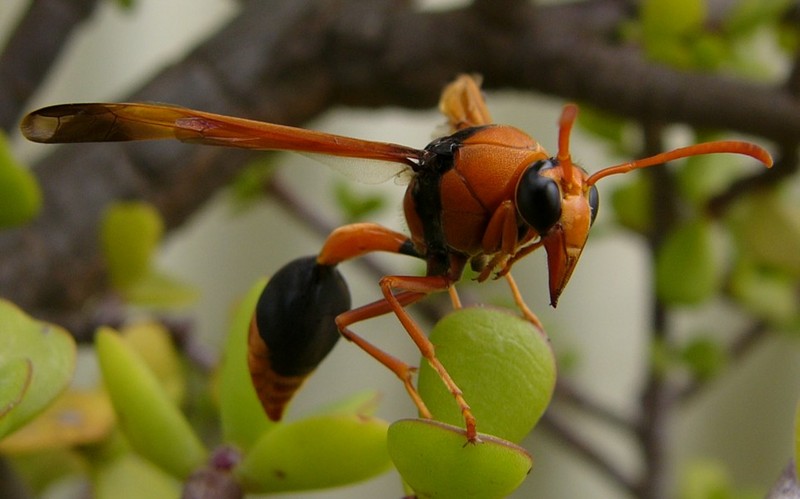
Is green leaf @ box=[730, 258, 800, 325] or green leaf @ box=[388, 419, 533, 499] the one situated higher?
green leaf @ box=[388, 419, 533, 499]

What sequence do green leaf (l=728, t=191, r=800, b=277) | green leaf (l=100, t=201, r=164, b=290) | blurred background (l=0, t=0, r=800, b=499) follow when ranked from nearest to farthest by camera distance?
green leaf (l=100, t=201, r=164, b=290), green leaf (l=728, t=191, r=800, b=277), blurred background (l=0, t=0, r=800, b=499)

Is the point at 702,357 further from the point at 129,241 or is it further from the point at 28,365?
the point at 28,365

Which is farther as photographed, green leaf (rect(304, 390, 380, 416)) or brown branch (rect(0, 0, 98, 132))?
brown branch (rect(0, 0, 98, 132))

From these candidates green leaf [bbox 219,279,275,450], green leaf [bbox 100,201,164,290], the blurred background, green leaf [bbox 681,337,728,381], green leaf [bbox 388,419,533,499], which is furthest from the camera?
the blurred background

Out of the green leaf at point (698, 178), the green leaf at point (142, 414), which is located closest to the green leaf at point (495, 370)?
the green leaf at point (142, 414)

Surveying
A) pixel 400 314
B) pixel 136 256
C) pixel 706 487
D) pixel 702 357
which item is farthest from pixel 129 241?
pixel 706 487

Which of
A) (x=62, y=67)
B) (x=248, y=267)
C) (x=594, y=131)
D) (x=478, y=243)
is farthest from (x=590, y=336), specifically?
(x=478, y=243)

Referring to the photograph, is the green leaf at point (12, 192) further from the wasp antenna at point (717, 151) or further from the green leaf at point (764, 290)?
the green leaf at point (764, 290)

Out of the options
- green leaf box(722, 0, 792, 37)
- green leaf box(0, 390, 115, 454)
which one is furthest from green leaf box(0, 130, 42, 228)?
green leaf box(722, 0, 792, 37)

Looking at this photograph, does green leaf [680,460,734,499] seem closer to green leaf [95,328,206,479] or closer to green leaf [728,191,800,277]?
green leaf [728,191,800,277]
